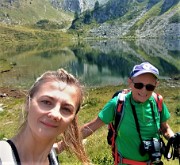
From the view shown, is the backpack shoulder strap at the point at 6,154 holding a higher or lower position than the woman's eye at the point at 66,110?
lower

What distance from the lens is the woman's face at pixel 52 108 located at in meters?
2.04

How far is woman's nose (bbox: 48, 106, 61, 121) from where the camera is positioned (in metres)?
2.06

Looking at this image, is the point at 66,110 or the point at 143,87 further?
the point at 143,87

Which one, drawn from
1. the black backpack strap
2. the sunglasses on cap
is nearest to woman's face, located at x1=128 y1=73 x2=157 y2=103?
the sunglasses on cap

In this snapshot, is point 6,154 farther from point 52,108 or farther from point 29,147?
point 52,108

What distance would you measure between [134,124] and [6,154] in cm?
277

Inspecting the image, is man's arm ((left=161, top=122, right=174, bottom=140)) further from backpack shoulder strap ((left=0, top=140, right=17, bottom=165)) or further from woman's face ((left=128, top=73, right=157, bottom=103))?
backpack shoulder strap ((left=0, top=140, right=17, bottom=165))

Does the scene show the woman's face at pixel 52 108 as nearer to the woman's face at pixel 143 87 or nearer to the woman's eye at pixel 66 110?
the woman's eye at pixel 66 110

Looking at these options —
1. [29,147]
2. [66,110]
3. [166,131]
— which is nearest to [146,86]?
[166,131]

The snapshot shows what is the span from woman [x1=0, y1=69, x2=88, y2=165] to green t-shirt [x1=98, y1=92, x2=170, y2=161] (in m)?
2.15

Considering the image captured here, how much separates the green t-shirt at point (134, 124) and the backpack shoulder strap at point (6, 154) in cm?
264

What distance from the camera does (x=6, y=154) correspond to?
74.2 inches

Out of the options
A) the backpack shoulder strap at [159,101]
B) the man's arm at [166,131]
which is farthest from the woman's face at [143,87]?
the man's arm at [166,131]

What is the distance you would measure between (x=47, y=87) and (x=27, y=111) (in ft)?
0.74
